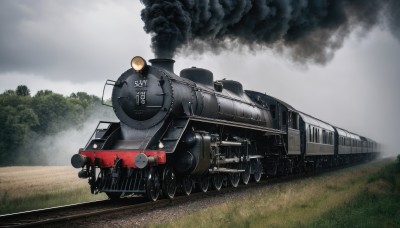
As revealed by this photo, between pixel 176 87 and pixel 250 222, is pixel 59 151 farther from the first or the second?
pixel 250 222

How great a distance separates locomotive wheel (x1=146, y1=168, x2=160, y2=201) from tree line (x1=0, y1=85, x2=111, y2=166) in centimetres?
3596

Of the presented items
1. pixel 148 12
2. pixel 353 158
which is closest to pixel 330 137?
pixel 353 158

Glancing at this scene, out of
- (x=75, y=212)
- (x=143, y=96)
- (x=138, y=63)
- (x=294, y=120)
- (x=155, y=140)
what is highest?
(x=138, y=63)

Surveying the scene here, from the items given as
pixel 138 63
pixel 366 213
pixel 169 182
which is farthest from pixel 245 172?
pixel 366 213

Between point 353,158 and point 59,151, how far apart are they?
101 ft

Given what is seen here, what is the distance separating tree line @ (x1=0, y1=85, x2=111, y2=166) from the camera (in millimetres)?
42094

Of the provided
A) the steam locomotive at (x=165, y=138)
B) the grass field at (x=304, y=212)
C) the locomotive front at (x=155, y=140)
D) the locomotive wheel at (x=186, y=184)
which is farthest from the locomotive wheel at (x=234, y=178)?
the grass field at (x=304, y=212)

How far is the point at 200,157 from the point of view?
33.8ft

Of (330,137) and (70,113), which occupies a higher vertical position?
(70,113)

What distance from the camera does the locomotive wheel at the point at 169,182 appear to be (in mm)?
10035

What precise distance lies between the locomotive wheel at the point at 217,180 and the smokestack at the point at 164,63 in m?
3.44

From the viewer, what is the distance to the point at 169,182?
34.0ft

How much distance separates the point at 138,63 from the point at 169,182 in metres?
3.16

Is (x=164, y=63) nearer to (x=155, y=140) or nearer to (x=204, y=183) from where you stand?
(x=155, y=140)
